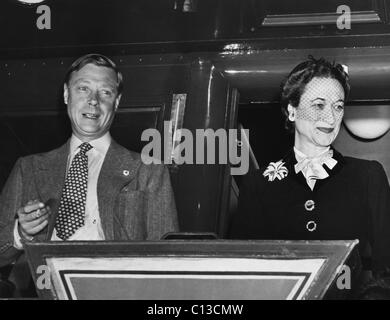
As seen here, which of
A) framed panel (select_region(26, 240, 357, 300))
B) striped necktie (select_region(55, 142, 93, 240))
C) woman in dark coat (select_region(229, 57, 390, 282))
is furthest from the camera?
striped necktie (select_region(55, 142, 93, 240))

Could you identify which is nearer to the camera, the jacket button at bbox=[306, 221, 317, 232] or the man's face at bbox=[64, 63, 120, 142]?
the jacket button at bbox=[306, 221, 317, 232]

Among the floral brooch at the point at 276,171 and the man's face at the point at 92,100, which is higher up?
the man's face at the point at 92,100

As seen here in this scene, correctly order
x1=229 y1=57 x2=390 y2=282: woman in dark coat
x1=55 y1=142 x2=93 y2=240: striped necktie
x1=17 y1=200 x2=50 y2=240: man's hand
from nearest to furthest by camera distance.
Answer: x1=17 y1=200 x2=50 y2=240: man's hand < x1=229 y1=57 x2=390 y2=282: woman in dark coat < x1=55 y1=142 x2=93 y2=240: striped necktie

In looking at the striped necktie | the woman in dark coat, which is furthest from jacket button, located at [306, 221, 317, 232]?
the striped necktie

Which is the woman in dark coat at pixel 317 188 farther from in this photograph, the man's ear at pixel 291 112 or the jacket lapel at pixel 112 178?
the jacket lapel at pixel 112 178

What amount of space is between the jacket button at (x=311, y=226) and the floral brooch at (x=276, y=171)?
0.21 m

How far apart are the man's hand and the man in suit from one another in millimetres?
12

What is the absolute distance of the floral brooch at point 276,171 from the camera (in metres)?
2.87

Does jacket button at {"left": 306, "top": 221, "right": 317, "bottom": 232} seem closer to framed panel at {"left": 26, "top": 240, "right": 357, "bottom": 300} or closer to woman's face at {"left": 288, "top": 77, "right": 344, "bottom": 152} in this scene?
woman's face at {"left": 288, "top": 77, "right": 344, "bottom": 152}

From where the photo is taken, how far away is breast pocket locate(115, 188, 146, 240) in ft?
9.29

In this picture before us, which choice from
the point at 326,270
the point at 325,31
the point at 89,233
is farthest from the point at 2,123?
the point at 326,270

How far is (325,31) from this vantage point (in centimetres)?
338

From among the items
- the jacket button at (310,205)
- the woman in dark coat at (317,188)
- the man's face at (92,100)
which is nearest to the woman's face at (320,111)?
the woman in dark coat at (317,188)
